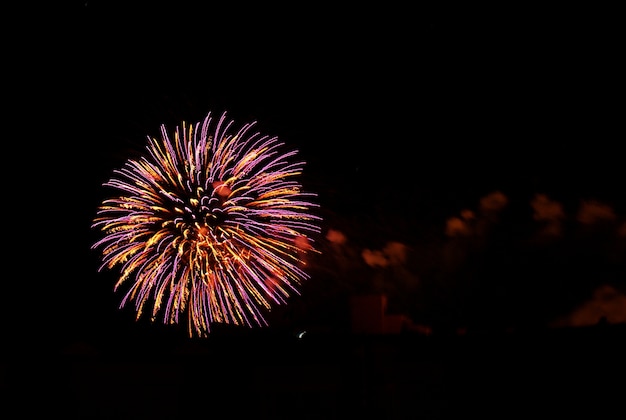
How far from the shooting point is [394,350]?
13.5 meters

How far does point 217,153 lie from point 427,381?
6.96 m

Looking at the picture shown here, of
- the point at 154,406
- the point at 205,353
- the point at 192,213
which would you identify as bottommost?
the point at 154,406

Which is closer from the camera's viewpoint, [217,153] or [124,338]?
[124,338]

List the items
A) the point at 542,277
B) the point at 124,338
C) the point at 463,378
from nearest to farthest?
1. the point at 463,378
2. the point at 124,338
3. the point at 542,277

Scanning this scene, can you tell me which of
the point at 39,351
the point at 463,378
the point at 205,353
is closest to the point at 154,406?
the point at 205,353

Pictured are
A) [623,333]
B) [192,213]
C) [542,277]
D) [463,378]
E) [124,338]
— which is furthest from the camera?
[542,277]

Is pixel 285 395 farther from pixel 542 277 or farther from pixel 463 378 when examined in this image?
pixel 542 277

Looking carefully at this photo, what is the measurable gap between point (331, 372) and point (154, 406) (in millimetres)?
2896

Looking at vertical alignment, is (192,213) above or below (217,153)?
below

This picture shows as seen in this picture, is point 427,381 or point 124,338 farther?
point 124,338

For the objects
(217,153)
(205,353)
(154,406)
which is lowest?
(154,406)

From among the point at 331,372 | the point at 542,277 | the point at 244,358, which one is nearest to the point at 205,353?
the point at 244,358

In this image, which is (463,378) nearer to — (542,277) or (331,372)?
(331,372)

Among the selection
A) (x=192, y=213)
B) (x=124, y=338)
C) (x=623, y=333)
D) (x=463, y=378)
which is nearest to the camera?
(x=623, y=333)
